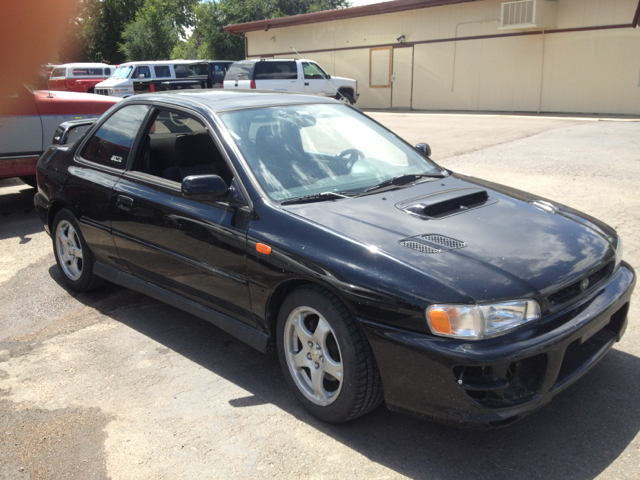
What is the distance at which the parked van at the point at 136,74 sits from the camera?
2136 centimetres

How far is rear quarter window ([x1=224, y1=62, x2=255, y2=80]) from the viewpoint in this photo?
62.0ft

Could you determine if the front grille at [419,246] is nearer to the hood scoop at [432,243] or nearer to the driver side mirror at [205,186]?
the hood scoop at [432,243]

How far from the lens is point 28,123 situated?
24.5 feet

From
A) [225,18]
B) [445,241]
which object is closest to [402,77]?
[225,18]

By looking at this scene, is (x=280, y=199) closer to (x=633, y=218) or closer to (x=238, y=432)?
(x=238, y=432)

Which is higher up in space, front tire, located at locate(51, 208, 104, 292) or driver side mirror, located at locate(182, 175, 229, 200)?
driver side mirror, located at locate(182, 175, 229, 200)

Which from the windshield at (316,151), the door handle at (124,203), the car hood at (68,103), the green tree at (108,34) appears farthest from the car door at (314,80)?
the green tree at (108,34)

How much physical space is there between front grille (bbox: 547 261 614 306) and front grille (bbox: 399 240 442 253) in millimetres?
569

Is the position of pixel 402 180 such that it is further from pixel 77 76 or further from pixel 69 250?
pixel 77 76

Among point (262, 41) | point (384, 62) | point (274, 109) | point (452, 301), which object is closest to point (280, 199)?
point (274, 109)

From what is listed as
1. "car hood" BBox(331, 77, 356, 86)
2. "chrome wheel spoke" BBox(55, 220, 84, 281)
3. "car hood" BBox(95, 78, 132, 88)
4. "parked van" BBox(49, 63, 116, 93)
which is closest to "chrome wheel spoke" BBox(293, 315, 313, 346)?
"chrome wheel spoke" BBox(55, 220, 84, 281)

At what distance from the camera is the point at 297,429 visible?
303cm

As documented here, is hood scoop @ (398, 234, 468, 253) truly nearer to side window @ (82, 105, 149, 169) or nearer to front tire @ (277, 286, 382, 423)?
front tire @ (277, 286, 382, 423)

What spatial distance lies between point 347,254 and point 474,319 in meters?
0.67
